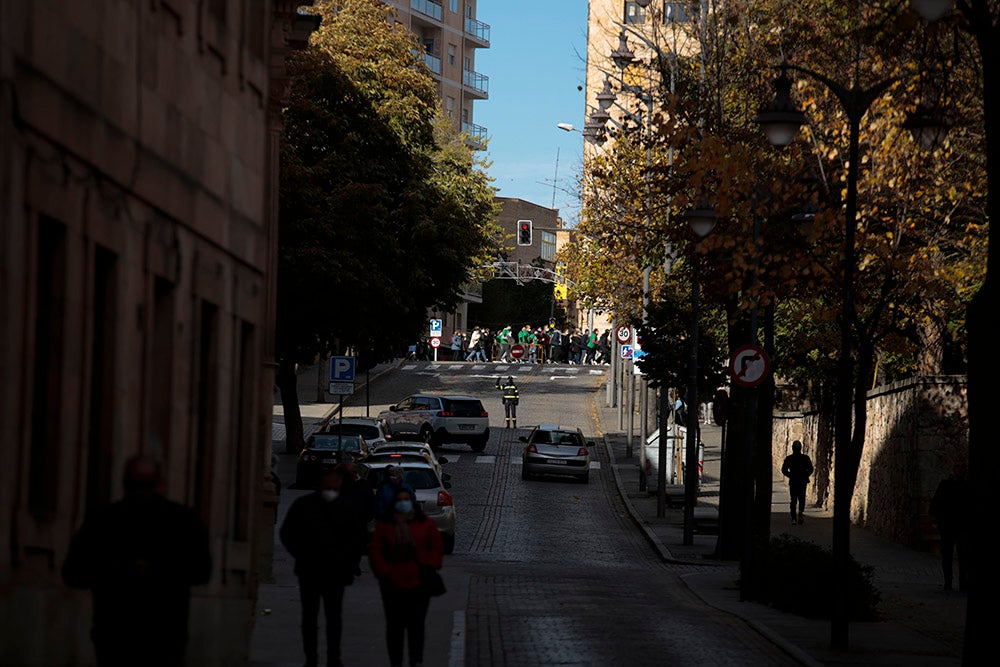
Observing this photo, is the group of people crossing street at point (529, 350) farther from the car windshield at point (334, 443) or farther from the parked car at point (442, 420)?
the car windshield at point (334, 443)

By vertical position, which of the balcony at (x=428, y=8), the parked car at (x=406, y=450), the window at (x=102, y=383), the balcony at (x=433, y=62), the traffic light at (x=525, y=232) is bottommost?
the parked car at (x=406, y=450)

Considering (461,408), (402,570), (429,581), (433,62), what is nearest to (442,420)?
(461,408)

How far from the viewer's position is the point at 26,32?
9609 mm

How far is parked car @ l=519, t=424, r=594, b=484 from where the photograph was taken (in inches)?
1865

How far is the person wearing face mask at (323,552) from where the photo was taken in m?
14.5

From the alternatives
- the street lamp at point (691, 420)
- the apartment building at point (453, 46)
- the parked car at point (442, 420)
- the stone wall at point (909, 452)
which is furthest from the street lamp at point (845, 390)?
the apartment building at point (453, 46)

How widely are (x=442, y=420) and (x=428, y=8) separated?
64.9 m

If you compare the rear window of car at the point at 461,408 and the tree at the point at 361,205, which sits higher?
the tree at the point at 361,205

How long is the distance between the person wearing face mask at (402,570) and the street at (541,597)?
1299 millimetres

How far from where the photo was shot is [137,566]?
888 centimetres

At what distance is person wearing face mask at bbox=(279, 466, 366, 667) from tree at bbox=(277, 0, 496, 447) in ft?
106

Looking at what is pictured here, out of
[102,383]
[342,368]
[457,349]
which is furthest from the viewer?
[457,349]

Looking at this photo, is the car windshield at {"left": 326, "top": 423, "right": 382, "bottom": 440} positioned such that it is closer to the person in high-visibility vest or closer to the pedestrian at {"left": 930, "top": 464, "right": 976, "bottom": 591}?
the person in high-visibility vest

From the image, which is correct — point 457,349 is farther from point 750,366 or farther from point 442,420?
point 750,366
